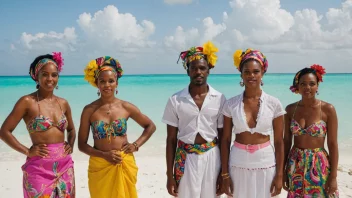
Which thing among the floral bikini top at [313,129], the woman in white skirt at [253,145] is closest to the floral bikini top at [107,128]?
the woman in white skirt at [253,145]

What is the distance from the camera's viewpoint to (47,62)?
3.62 metres

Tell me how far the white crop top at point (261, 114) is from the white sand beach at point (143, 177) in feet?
8.94

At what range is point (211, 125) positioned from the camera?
3.50 meters

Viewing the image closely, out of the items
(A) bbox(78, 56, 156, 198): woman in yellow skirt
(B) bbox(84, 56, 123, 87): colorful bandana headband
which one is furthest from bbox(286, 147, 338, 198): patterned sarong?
(B) bbox(84, 56, 123, 87): colorful bandana headband

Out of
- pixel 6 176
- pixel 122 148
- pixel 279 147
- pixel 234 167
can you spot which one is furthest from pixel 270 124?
pixel 6 176

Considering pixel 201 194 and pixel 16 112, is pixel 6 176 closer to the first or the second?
pixel 16 112

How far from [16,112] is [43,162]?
590mm

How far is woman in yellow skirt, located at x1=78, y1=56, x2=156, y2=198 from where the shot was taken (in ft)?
11.6

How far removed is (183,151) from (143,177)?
3.27 meters

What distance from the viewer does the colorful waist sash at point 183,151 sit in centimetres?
346

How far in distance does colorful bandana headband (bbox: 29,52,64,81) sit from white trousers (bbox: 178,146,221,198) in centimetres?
178

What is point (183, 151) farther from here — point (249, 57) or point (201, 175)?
point (249, 57)

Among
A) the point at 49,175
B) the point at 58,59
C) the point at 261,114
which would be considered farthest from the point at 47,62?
the point at 261,114

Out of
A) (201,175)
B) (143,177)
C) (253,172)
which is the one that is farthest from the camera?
(143,177)
